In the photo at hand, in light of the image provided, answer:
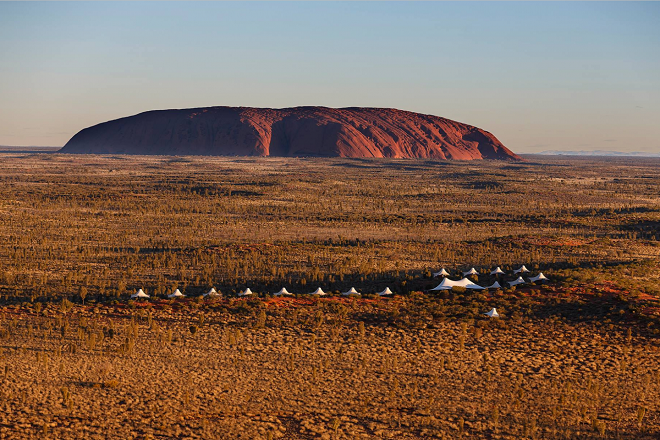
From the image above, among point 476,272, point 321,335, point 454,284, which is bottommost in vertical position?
point 321,335

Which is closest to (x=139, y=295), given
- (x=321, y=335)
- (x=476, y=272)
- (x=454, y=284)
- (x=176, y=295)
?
(x=176, y=295)

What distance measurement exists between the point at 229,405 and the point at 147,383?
279cm

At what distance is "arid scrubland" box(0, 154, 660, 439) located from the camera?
57.0 ft

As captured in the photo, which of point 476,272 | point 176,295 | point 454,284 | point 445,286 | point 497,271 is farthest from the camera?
point 476,272

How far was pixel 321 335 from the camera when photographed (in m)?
24.4

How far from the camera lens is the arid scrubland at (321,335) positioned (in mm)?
17375

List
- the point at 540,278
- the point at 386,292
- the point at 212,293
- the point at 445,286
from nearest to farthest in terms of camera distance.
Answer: the point at 212,293 → the point at 386,292 → the point at 445,286 → the point at 540,278

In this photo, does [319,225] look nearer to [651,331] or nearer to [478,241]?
[478,241]

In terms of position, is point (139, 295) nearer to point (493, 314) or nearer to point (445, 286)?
point (445, 286)

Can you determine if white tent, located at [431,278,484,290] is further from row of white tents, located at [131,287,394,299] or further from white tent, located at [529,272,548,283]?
white tent, located at [529,272,548,283]

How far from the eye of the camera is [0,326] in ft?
80.0

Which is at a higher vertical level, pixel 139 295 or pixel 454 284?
pixel 454 284

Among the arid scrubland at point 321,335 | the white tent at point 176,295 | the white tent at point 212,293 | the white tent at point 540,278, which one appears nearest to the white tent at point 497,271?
the arid scrubland at point 321,335

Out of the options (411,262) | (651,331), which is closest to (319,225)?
(411,262)
